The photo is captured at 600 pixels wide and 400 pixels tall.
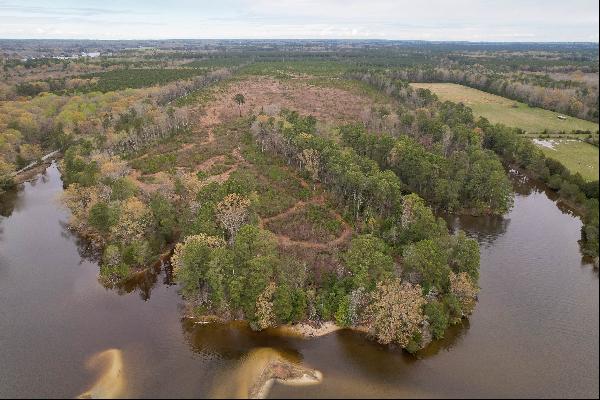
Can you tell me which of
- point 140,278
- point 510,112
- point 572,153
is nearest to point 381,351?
point 140,278

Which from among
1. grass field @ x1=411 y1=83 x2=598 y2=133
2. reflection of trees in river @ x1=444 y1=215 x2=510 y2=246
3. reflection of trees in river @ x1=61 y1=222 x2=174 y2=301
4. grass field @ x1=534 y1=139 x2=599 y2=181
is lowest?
reflection of trees in river @ x1=61 y1=222 x2=174 y2=301

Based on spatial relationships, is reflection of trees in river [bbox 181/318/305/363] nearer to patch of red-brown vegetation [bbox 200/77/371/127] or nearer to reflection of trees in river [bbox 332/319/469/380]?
reflection of trees in river [bbox 332/319/469/380]

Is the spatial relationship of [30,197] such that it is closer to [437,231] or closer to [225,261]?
[225,261]

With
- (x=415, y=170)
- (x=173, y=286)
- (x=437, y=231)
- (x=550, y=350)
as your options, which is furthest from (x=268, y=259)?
(x=415, y=170)

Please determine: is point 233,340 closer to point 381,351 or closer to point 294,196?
point 381,351

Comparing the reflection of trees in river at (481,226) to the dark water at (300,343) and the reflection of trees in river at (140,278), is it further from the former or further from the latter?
the reflection of trees in river at (140,278)

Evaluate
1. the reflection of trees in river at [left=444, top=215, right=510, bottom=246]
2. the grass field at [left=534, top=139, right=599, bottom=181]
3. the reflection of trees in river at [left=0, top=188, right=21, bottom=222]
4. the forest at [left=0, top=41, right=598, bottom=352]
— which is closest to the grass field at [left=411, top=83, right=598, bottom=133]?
the grass field at [left=534, top=139, right=599, bottom=181]

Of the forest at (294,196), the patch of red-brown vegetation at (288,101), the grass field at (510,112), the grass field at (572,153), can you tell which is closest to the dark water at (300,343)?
the forest at (294,196)
